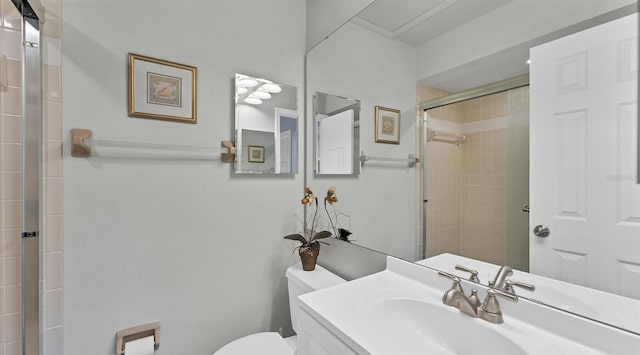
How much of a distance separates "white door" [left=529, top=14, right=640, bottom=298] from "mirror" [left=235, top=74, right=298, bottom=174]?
112cm

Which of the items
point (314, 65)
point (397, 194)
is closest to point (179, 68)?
point (314, 65)

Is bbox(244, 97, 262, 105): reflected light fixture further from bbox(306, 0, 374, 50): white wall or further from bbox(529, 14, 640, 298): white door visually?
bbox(529, 14, 640, 298): white door

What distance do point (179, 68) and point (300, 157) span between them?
2.47ft

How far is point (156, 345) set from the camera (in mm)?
1234

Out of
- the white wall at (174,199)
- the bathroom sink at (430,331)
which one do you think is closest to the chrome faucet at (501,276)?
the bathroom sink at (430,331)

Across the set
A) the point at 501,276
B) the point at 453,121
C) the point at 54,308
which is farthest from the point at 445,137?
the point at 54,308

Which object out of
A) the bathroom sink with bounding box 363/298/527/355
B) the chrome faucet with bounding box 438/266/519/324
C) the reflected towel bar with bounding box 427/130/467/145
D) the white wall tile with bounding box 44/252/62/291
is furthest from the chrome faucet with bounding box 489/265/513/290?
the white wall tile with bounding box 44/252/62/291

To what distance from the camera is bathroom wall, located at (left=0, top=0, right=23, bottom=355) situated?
0.99 m

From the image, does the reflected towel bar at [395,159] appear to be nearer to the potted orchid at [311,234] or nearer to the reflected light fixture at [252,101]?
the potted orchid at [311,234]

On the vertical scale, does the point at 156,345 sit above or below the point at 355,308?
below

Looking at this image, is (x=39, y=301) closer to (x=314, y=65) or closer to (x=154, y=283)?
(x=154, y=283)

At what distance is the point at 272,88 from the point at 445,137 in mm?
Answer: 945

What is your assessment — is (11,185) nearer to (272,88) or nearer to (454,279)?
(272,88)

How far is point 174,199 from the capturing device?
127 cm
